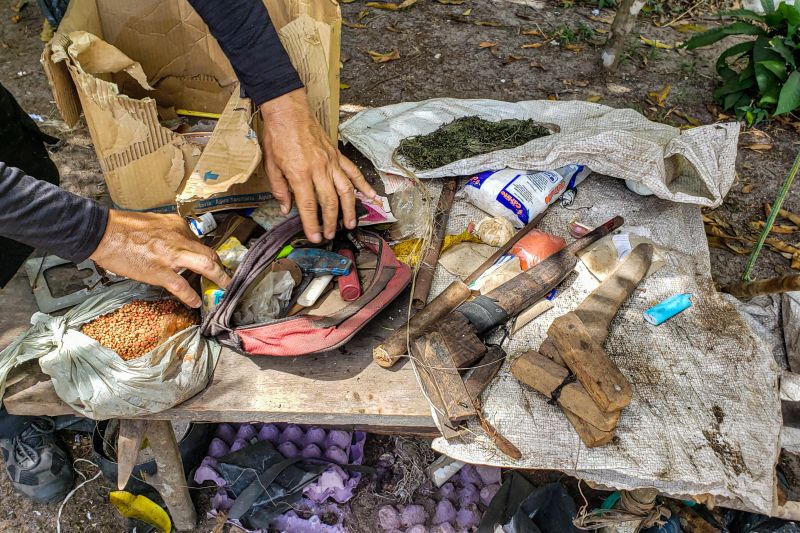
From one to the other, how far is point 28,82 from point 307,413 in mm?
4109

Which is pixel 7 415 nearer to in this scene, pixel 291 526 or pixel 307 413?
pixel 291 526

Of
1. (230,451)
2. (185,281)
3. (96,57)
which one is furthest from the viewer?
(230,451)

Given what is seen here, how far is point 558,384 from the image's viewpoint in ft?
5.77

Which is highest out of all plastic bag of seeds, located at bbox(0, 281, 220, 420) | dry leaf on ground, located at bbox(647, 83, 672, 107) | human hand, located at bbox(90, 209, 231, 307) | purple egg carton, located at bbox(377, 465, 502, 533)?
human hand, located at bbox(90, 209, 231, 307)

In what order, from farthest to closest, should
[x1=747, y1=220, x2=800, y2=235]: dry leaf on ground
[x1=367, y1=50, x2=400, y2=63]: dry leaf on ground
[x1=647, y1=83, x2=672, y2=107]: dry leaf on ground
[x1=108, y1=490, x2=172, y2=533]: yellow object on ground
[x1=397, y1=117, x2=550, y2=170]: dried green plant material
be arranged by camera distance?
[x1=367, y1=50, x2=400, y2=63]: dry leaf on ground
[x1=647, y1=83, x2=672, y2=107]: dry leaf on ground
[x1=747, y1=220, x2=800, y2=235]: dry leaf on ground
[x1=397, y1=117, x2=550, y2=170]: dried green plant material
[x1=108, y1=490, x2=172, y2=533]: yellow object on ground

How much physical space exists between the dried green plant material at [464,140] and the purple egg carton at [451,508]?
1389 mm

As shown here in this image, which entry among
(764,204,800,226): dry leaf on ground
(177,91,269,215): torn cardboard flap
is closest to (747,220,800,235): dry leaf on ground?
(764,204,800,226): dry leaf on ground

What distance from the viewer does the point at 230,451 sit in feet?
8.54

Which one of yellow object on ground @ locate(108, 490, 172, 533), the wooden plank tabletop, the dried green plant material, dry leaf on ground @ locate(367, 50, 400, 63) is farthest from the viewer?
dry leaf on ground @ locate(367, 50, 400, 63)

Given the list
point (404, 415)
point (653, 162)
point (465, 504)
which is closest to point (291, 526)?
point (465, 504)

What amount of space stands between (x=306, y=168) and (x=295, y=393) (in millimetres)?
741

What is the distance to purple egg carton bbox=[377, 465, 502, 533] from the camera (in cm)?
241

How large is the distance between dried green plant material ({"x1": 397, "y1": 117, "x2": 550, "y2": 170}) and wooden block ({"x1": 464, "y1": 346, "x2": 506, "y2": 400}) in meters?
1.03

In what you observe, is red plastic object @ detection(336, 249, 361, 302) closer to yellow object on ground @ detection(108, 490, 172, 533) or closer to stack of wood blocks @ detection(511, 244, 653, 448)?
stack of wood blocks @ detection(511, 244, 653, 448)
